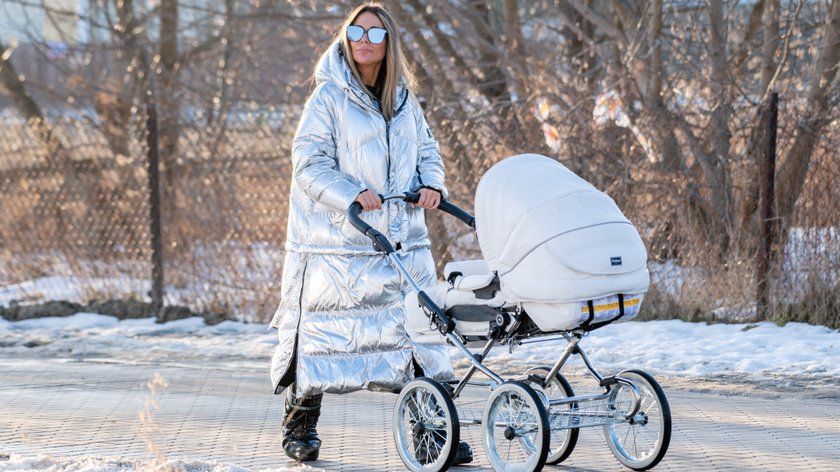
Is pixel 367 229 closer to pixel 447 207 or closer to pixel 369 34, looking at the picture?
pixel 447 207

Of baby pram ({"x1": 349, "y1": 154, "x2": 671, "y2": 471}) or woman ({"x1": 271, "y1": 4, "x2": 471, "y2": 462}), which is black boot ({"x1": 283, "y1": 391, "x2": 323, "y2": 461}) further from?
baby pram ({"x1": 349, "y1": 154, "x2": 671, "y2": 471})

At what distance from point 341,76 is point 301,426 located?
5.01 ft

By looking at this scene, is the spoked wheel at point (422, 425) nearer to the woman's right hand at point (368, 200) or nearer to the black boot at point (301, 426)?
the black boot at point (301, 426)

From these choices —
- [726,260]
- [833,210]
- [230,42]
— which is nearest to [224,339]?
[726,260]

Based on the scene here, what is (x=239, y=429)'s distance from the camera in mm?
6355

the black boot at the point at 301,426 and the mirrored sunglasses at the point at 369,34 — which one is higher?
the mirrored sunglasses at the point at 369,34

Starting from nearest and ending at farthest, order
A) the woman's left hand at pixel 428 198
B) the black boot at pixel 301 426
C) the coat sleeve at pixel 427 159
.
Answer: the woman's left hand at pixel 428 198, the black boot at pixel 301 426, the coat sleeve at pixel 427 159

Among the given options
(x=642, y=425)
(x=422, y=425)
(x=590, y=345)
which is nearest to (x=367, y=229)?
(x=422, y=425)

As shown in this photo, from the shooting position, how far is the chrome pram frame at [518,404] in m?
4.82

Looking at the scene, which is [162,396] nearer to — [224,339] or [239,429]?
[239,429]

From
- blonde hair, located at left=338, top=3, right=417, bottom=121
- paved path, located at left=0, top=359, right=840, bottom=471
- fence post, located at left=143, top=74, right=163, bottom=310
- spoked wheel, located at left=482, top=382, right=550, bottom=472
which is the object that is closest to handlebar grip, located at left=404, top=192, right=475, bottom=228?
blonde hair, located at left=338, top=3, right=417, bottom=121

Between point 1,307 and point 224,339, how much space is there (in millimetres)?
2942

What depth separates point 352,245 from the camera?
5547 millimetres

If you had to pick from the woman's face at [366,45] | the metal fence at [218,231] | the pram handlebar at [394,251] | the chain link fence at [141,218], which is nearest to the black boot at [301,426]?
the pram handlebar at [394,251]
